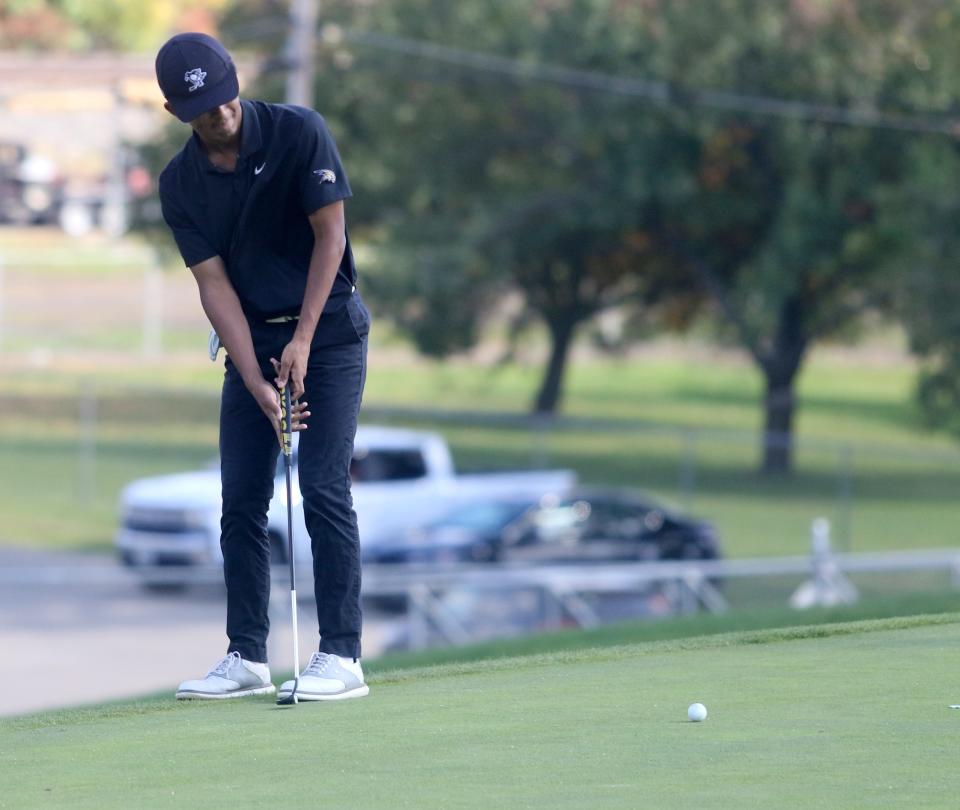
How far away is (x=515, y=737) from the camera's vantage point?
434 centimetres

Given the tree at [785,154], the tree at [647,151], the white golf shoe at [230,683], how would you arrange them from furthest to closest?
the tree at [647,151]
the tree at [785,154]
the white golf shoe at [230,683]

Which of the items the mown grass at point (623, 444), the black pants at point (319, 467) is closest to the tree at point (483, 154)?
the mown grass at point (623, 444)

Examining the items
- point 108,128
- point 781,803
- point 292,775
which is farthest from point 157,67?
point 108,128

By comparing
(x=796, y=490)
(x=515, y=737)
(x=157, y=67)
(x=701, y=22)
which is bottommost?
(x=796, y=490)

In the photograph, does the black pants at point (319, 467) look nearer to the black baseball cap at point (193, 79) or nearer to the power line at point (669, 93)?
the black baseball cap at point (193, 79)

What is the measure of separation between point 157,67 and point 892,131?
26.6 metres

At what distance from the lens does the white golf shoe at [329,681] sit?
5152mm

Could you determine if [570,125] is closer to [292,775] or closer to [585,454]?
[585,454]

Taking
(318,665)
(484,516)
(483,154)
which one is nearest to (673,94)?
(483,154)

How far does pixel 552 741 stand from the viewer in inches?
168

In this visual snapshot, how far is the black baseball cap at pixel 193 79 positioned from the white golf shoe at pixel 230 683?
5.65 ft

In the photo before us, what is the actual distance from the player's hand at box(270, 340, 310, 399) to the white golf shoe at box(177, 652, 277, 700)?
0.94 meters

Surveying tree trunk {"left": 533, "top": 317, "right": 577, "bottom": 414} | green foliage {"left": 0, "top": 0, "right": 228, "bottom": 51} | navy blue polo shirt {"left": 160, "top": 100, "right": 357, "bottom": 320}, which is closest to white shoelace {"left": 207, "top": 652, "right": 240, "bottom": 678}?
navy blue polo shirt {"left": 160, "top": 100, "right": 357, "bottom": 320}

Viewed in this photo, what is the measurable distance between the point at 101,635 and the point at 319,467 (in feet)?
42.1
